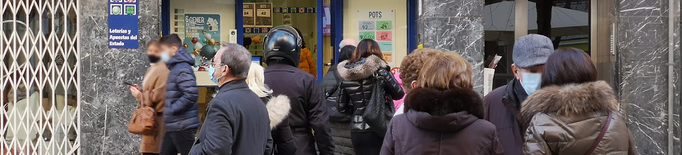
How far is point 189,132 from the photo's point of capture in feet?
21.9

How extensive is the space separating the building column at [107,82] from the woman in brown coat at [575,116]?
572cm

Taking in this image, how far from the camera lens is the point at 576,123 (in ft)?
11.9

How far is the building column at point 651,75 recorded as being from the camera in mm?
8703

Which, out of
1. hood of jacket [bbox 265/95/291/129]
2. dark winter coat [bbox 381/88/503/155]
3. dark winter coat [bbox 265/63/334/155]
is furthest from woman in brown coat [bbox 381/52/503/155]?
dark winter coat [bbox 265/63/334/155]

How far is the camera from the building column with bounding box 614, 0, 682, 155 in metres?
8.70

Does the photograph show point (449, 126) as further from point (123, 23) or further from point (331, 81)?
point (123, 23)

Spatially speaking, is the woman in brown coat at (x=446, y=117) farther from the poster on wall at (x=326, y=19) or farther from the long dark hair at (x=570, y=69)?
the poster on wall at (x=326, y=19)

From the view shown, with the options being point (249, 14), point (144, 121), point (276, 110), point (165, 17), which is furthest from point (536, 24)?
point (276, 110)

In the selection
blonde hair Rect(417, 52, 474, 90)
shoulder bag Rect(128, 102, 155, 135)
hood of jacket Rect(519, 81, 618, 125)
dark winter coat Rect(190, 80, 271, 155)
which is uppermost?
blonde hair Rect(417, 52, 474, 90)

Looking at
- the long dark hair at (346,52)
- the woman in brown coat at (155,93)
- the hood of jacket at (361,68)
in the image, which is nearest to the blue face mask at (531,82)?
the hood of jacket at (361,68)

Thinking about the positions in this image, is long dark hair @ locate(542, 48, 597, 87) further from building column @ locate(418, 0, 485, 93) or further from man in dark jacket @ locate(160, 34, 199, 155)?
building column @ locate(418, 0, 485, 93)

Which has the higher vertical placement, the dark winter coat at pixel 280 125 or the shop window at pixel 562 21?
the shop window at pixel 562 21

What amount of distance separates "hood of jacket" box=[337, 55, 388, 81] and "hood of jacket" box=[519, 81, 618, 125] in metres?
3.01

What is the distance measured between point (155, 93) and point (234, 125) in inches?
102
